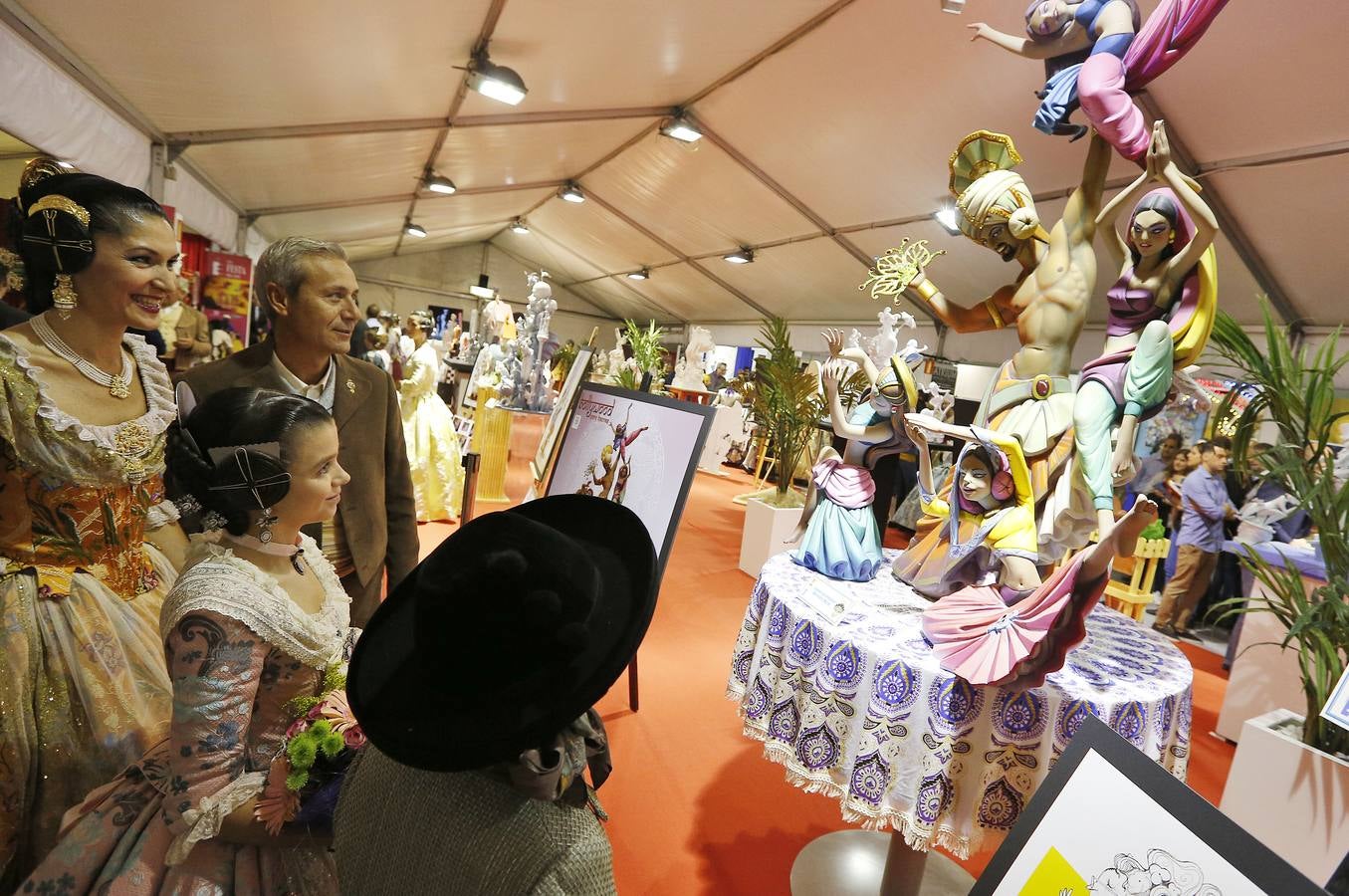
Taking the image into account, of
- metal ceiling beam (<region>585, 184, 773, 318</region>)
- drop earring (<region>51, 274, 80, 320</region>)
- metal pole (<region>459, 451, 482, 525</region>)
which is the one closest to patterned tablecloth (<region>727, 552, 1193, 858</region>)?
drop earring (<region>51, 274, 80, 320</region>)

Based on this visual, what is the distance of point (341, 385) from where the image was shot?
5.33 ft

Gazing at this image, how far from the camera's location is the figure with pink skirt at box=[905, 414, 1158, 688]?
3.90 feet

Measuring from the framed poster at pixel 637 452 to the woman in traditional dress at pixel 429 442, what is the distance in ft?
8.97

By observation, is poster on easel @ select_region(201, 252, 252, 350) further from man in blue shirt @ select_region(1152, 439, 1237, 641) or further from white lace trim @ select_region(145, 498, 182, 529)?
man in blue shirt @ select_region(1152, 439, 1237, 641)

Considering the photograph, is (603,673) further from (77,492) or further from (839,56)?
(839,56)

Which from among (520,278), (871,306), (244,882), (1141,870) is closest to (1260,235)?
(871,306)

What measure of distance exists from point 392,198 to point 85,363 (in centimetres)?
841

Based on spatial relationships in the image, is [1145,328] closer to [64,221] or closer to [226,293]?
[64,221]

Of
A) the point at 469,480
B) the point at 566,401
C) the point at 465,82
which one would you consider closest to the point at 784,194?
the point at 465,82

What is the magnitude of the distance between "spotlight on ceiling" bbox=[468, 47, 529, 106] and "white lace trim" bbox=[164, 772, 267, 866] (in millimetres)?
4967

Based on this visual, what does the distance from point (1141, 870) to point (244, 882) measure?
1269mm

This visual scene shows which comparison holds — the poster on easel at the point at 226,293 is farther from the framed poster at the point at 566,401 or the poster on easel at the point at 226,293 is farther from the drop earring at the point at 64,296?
the drop earring at the point at 64,296

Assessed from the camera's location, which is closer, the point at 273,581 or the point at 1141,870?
the point at 1141,870

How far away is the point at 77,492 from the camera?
1.32 meters
